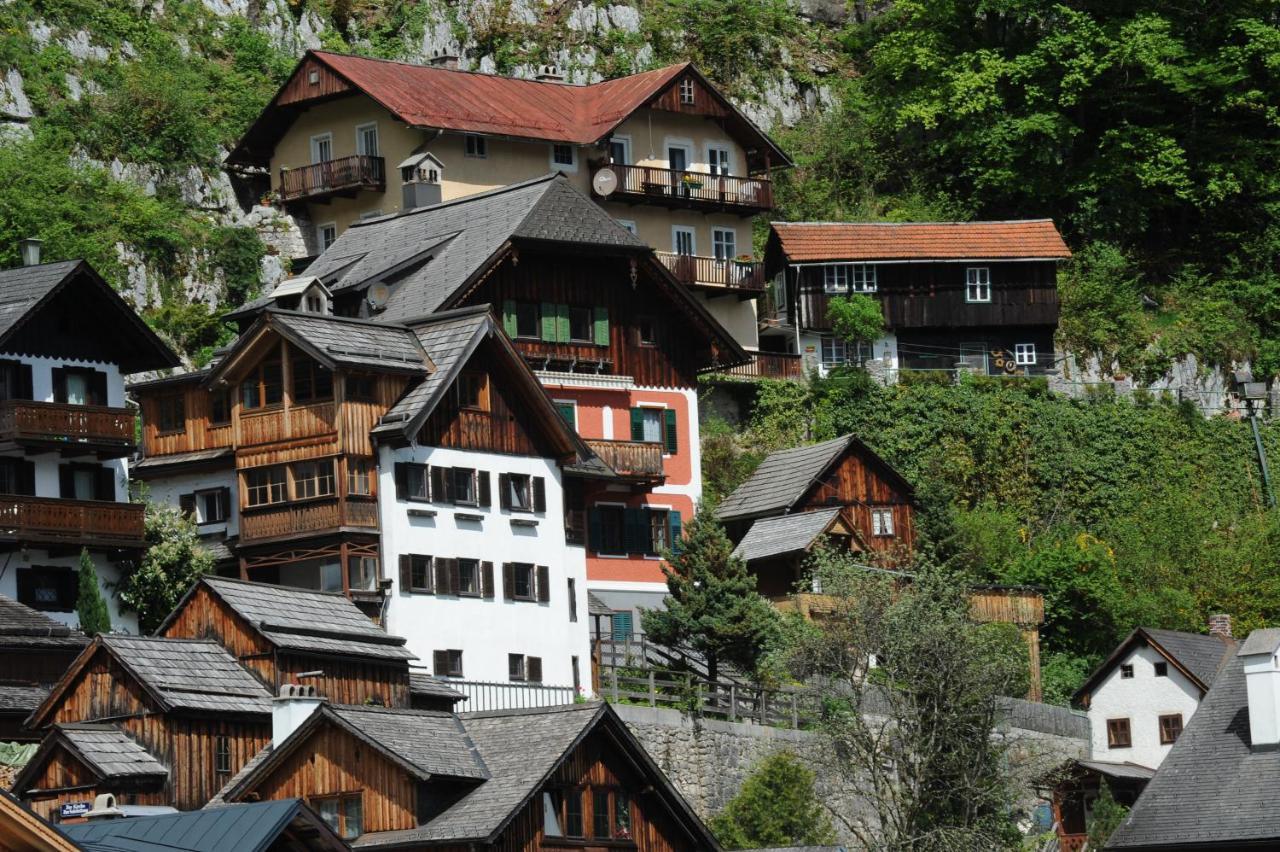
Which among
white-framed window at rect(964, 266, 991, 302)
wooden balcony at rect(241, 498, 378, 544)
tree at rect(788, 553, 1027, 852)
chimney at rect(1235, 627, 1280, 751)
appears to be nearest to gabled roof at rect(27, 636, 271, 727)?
wooden balcony at rect(241, 498, 378, 544)

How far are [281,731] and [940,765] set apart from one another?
627 inches

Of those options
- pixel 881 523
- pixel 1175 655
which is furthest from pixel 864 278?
pixel 1175 655

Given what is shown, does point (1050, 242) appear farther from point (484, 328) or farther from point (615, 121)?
point (484, 328)

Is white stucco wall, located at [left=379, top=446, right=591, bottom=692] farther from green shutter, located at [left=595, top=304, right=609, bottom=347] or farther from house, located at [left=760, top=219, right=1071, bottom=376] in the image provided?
house, located at [left=760, top=219, right=1071, bottom=376]

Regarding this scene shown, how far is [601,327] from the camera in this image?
233 feet

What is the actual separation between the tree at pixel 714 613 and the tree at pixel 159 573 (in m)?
10.4

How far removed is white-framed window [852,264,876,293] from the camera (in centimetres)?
8525

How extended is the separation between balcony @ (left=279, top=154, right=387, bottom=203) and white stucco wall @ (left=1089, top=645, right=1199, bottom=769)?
26.4 m

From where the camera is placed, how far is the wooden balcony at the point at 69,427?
191ft

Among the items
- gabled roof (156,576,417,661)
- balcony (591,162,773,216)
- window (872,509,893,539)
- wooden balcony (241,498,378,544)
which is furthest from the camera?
balcony (591,162,773,216)

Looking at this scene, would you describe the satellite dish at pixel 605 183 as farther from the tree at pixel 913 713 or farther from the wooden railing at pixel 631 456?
the tree at pixel 913 713

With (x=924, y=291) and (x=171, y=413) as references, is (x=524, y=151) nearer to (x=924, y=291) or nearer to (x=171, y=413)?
(x=924, y=291)

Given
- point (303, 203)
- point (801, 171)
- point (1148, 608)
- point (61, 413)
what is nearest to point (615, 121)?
point (303, 203)

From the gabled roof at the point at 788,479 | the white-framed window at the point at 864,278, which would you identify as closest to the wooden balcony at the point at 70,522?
the gabled roof at the point at 788,479
